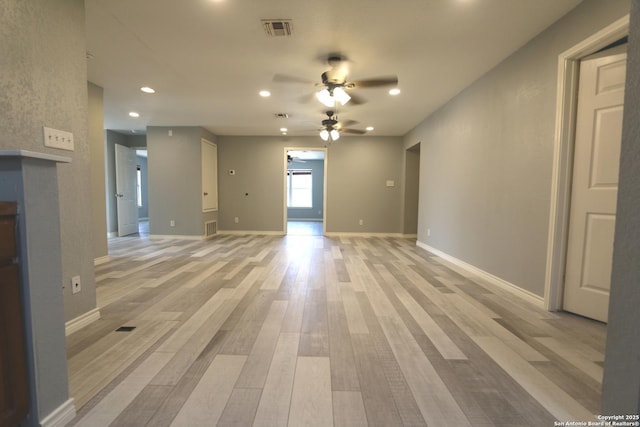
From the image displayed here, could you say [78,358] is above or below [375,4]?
below

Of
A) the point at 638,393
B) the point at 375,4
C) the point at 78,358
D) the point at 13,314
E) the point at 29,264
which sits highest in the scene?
the point at 375,4

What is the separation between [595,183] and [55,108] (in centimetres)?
389

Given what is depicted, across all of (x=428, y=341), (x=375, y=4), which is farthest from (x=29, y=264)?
(x=375, y=4)

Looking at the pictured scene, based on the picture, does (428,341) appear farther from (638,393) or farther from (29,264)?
(29,264)

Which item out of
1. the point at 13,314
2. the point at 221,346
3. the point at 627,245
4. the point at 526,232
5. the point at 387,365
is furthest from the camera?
the point at 526,232

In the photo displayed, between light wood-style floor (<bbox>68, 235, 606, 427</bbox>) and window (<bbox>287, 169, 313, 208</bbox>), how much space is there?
8535mm

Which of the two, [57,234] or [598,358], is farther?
[598,358]

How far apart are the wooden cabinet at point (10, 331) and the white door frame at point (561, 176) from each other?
10.9 ft

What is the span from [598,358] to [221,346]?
90.8 inches

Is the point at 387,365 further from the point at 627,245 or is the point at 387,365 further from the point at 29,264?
the point at 29,264

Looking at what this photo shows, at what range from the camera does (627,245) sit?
104 cm

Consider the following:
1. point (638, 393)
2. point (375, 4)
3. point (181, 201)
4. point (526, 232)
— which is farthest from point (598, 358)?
point (181, 201)

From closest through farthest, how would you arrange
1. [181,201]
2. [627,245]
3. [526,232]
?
1. [627,245]
2. [526,232]
3. [181,201]

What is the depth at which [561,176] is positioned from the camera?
2.32m
